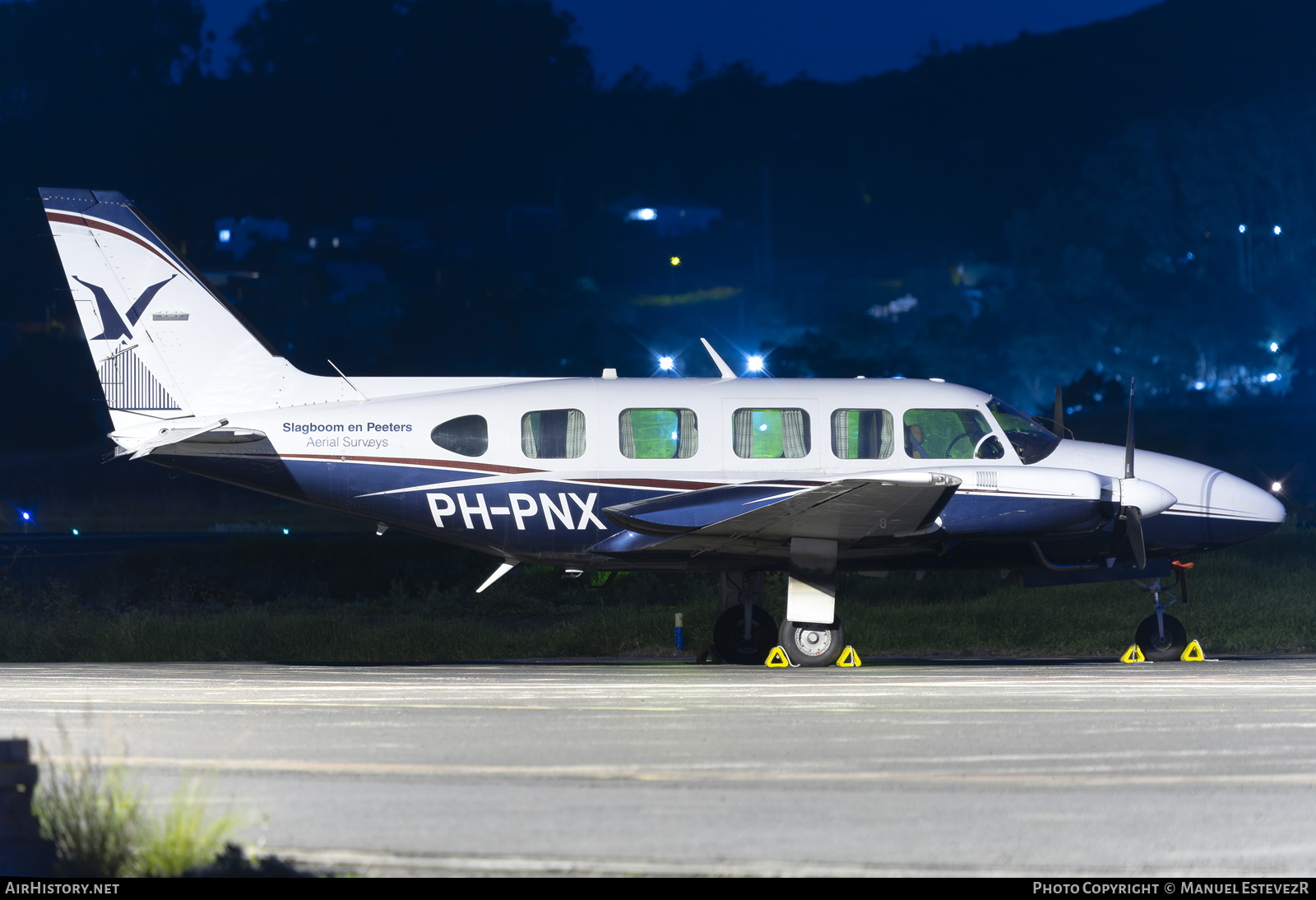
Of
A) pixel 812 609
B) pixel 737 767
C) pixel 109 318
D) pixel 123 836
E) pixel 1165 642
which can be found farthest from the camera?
pixel 1165 642

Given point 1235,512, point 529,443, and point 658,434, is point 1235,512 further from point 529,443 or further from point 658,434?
point 529,443

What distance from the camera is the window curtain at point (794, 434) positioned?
15523 millimetres

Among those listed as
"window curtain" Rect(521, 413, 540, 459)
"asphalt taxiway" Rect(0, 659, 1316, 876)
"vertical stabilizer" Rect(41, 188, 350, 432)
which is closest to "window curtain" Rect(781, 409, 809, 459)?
"window curtain" Rect(521, 413, 540, 459)

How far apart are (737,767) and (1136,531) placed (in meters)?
8.58

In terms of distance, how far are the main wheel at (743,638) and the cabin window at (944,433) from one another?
2.73m

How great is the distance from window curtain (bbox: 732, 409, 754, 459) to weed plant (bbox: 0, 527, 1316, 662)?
395cm

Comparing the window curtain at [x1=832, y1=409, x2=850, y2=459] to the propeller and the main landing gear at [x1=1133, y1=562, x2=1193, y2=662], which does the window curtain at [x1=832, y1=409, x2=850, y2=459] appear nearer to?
the propeller

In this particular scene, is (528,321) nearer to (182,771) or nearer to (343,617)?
(343,617)

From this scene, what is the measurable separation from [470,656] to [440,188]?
163m

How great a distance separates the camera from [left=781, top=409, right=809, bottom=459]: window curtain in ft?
50.9

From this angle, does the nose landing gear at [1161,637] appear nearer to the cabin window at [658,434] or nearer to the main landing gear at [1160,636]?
the main landing gear at [1160,636]

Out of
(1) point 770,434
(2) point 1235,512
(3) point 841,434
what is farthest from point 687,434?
(2) point 1235,512

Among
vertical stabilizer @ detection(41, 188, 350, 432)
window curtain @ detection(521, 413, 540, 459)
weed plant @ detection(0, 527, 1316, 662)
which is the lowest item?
weed plant @ detection(0, 527, 1316, 662)

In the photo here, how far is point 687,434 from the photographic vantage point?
15555 millimetres
